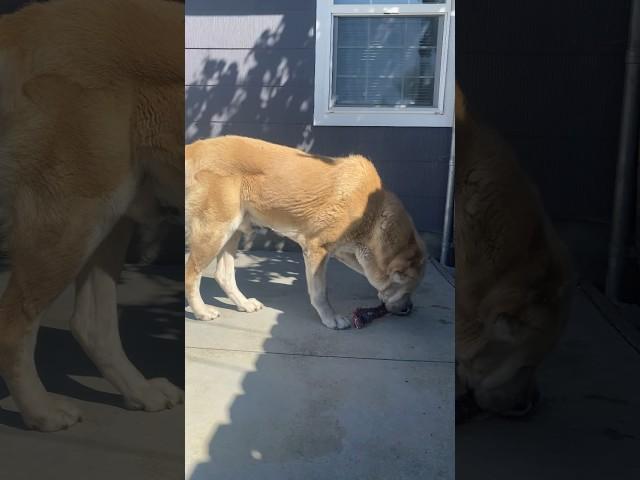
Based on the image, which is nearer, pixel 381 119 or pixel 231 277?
pixel 381 119

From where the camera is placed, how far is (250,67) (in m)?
1.79

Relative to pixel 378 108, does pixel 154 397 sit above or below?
below

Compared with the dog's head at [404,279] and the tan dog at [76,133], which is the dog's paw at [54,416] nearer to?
the tan dog at [76,133]

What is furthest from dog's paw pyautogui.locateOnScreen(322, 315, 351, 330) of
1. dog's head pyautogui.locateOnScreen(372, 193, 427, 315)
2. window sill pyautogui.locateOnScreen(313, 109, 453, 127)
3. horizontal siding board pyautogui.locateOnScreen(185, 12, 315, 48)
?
horizontal siding board pyautogui.locateOnScreen(185, 12, 315, 48)

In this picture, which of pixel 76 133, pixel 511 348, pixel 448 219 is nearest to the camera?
pixel 511 348

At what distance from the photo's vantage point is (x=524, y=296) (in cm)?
128

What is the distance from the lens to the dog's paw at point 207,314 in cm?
182

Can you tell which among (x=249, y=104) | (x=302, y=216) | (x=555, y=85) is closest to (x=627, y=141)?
(x=555, y=85)

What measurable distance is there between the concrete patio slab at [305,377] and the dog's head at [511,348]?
13.7 inches

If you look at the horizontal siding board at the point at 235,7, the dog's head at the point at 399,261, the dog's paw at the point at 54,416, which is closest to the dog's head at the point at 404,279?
the dog's head at the point at 399,261

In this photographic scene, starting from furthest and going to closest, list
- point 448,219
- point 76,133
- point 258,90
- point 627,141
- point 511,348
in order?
point 258,90
point 448,219
point 76,133
point 511,348
point 627,141

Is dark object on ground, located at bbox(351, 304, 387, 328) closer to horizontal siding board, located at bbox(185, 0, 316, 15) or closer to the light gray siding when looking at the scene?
the light gray siding

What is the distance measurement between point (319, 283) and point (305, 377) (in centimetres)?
30

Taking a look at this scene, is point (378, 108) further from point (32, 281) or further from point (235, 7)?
point (32, 281)
